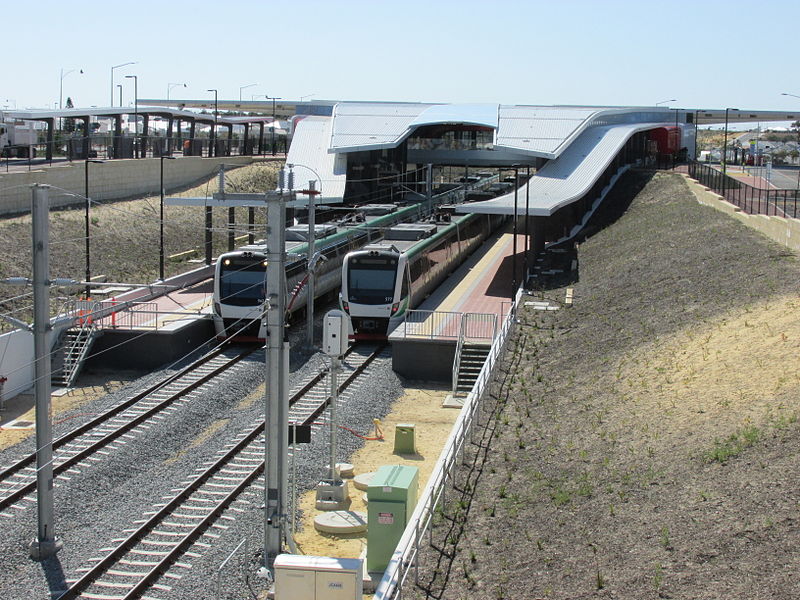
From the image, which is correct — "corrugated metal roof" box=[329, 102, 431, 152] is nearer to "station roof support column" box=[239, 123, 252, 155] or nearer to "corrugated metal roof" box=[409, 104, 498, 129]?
"corrugated metal roof" box=[409, 104, 498, 129]

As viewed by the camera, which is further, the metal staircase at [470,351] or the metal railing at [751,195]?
the metal railing at [751,195]

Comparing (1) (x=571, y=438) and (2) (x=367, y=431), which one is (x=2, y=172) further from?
(1) (x=571, y=438)

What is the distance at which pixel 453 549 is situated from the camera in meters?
13.8

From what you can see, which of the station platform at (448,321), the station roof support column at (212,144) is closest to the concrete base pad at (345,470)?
the station platform at (448,321)

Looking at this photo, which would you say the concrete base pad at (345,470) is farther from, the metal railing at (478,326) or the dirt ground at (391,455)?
the metal railing at (478,326)

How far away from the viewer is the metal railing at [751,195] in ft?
117

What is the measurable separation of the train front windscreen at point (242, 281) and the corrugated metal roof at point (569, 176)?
31.7ft

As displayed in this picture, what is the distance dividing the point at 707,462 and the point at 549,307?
1718cm

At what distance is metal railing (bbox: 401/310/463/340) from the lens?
28.3 metres

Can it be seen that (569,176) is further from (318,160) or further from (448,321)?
(448,321)

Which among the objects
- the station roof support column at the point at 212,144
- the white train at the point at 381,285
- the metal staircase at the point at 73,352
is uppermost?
the station roof support column at the point at 212,144

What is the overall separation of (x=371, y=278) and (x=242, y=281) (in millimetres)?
3685

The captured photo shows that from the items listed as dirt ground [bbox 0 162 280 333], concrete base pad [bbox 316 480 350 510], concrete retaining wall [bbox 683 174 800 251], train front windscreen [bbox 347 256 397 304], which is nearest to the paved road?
concrete retaining wall [bbox 683 174 800 251]

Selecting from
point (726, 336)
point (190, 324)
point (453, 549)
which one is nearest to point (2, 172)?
point (190, 324)
